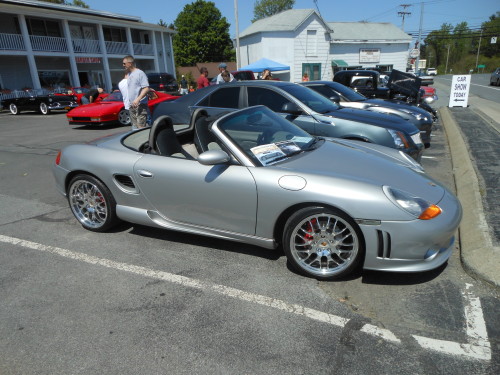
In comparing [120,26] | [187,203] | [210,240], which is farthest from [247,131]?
[120,26]

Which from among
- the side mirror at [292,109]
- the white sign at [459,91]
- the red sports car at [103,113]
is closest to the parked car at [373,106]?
the side mirror at [292,109]

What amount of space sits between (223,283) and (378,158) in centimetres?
181

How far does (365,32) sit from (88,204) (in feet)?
127

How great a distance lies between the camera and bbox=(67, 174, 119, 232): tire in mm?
3752

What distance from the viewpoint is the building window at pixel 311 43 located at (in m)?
32.9

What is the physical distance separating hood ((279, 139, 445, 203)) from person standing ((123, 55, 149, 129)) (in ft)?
13.8

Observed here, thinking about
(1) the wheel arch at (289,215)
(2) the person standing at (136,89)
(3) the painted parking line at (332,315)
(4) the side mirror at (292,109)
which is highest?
(2) the person standing at (136,89)

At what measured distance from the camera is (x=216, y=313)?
8.50 feet

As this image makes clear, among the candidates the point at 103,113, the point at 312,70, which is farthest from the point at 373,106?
the point at 312,70

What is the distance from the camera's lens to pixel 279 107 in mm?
5480

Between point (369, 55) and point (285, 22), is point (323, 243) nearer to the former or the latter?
point (285, 22)

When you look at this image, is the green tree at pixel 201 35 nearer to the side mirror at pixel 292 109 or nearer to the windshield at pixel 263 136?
the side mirror at pixel 292 109

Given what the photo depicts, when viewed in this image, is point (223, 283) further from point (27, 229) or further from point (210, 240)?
point (27, 229)

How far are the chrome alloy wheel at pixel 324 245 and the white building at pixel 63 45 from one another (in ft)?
84.8
